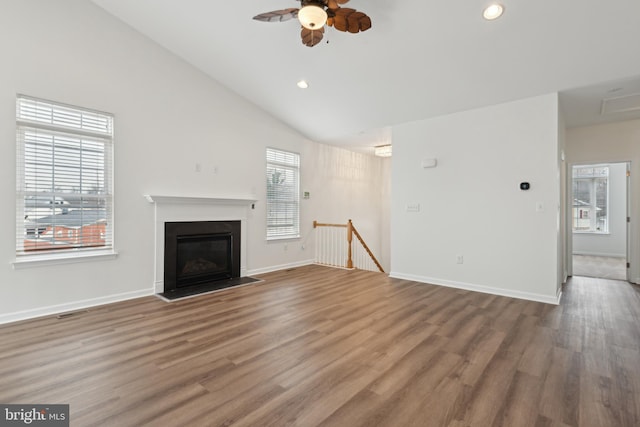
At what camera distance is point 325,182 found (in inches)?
283

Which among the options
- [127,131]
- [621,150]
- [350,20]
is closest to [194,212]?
[127,131]

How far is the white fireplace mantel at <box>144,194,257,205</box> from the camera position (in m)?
4.38

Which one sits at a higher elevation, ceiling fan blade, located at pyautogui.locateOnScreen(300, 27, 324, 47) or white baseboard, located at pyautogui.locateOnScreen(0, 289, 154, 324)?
ceiling fan blade, located at pyautogui.locateOnScreen(300, 27, 324, 47)

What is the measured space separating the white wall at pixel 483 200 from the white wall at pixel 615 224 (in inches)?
255

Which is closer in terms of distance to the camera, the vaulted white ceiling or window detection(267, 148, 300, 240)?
the vaulted white ceiling

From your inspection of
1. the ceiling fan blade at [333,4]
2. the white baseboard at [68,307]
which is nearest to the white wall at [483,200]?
the ceiling fan blade at [333,4]

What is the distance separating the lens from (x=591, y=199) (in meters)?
8.96

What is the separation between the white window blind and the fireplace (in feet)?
2.85

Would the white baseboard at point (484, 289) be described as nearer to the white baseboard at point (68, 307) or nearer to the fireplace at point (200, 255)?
the fireplace at point (200, 255)

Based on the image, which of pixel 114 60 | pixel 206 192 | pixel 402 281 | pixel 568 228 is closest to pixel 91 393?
pixel 206 192

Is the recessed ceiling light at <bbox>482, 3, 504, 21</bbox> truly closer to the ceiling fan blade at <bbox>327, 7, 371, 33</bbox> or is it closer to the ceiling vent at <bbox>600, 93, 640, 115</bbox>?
the ceiling fan blade at <bbox>327, 7, 371, 33</bbox>

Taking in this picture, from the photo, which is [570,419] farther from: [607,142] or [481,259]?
[607,142]

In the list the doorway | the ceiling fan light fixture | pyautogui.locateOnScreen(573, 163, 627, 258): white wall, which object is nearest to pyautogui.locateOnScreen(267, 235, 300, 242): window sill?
the ceiling fan light fixture

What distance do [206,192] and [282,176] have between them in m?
1.75
